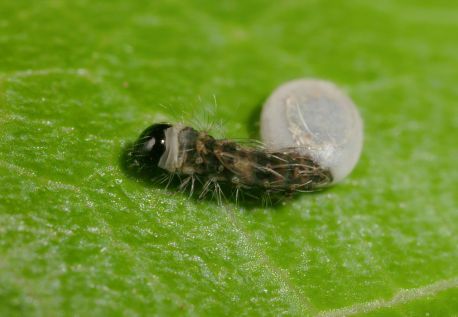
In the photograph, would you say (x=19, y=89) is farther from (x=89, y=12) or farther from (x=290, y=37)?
(x=290, y=37)

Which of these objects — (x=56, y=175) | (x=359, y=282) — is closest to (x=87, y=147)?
(x=56, y=175)

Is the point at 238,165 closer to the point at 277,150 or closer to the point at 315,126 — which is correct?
the point at 277,150

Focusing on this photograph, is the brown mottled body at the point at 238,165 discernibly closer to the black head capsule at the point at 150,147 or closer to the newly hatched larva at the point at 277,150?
the newly hatched larva at the point at 277,150

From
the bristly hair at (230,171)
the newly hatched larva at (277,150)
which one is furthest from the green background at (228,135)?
the newly hatched larva at (277,150)

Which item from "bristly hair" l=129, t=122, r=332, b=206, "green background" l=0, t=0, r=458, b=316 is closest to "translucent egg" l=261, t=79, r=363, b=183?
"bristly hair" l=129, t=122, r=332, b=206

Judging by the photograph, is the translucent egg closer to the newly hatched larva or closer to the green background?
the newly hatched larva
